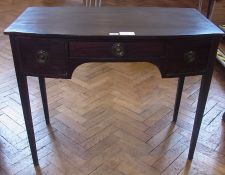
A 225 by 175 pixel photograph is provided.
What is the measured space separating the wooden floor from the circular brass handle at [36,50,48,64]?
0.58m

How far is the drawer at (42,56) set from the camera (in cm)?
112

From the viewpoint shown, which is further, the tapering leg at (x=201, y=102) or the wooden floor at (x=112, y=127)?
the wooden floor at (x=112, y=127)

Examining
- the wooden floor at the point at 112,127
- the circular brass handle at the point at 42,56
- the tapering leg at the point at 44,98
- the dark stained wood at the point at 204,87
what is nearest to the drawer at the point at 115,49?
the circular brass handle at the point at 42,56

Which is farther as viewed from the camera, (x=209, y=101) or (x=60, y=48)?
(x=209, y=101)

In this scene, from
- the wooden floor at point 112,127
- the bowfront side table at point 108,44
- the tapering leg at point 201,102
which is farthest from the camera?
the wooden floor at point 112,127

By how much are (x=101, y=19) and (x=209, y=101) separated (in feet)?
3.56

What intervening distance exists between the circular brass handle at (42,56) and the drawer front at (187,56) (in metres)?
0.49

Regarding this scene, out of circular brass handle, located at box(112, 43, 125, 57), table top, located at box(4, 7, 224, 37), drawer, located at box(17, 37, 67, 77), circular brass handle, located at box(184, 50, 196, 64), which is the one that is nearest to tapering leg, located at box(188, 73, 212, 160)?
circular brass handle, located at box(184, 50, 196, 64)

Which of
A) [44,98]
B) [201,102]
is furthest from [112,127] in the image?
[201,102]

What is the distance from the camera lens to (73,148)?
155cm

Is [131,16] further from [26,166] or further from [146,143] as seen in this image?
[26,166]

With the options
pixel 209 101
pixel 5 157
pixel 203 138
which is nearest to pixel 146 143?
pixel 203 138

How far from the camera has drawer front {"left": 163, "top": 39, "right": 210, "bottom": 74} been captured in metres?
1.15

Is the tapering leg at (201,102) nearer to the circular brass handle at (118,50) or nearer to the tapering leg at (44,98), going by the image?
the circular brass handle at (118,50)
